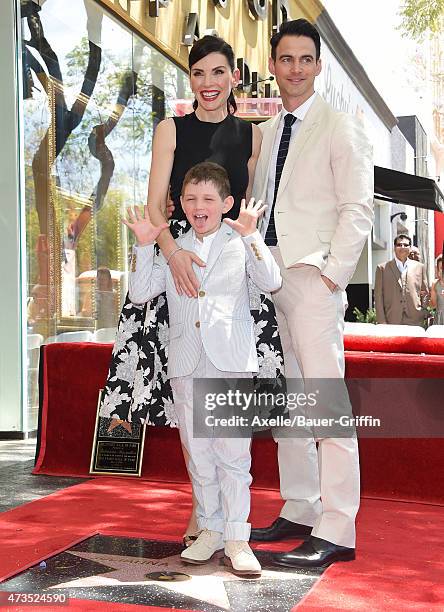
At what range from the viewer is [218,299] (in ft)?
11.3

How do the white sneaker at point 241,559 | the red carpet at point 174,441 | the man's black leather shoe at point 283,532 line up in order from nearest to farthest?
the white sneaker at point 241,559 → the man's black leather shoe at point 283,532 → the red carpet at point 174,441

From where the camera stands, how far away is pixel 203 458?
3459mm

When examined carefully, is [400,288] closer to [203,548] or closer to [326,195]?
[326,195]

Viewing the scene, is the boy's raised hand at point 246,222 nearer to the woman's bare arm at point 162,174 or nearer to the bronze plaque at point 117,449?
the woman's bare arm at point 162,174

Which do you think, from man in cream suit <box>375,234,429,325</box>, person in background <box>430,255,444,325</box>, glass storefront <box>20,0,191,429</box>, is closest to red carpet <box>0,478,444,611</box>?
glass storefront <box>20,0,191,429</box>

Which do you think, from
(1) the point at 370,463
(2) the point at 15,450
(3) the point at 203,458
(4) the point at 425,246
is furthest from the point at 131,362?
(4) the point at 425,246

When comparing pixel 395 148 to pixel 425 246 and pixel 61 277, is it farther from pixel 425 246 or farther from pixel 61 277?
pixel 61 277

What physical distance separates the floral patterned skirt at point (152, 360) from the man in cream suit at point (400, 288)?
8251 millimetres

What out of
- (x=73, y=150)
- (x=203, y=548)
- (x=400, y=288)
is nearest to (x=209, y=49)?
(x=203, y=548)

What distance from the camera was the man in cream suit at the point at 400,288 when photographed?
11648mm

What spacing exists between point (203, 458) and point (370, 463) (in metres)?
1.77

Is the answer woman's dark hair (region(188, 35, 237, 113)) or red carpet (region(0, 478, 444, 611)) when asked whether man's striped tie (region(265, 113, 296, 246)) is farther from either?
red carpet (region(0, 478, 444, 611))

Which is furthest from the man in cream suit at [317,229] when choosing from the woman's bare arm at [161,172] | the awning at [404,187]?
the awning at [404,187]

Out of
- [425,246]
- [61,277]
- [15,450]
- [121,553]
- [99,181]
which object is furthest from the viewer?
[425,246]
